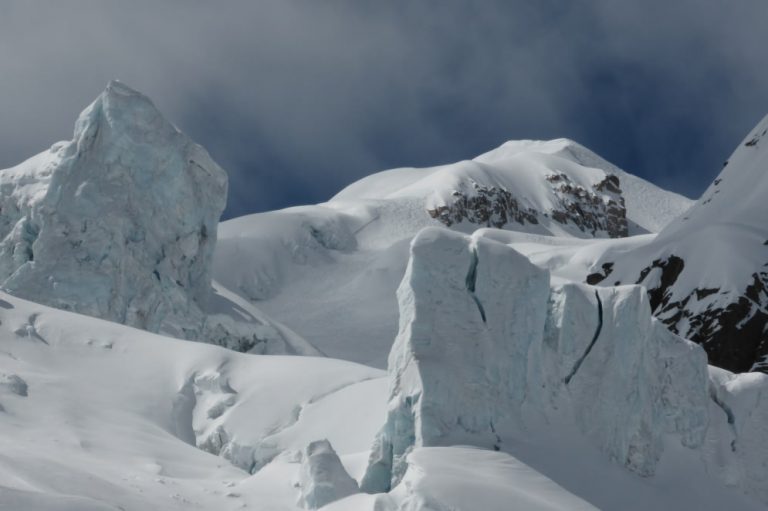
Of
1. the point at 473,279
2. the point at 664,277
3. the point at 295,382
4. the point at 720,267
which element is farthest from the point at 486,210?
the point at 473,279

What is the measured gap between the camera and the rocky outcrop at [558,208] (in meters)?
87.2

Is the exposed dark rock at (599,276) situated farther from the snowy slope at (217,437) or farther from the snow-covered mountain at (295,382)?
the snowy slope at (217,437)

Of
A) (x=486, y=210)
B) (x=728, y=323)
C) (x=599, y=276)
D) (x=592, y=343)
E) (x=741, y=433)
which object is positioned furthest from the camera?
(x=486, y=210)

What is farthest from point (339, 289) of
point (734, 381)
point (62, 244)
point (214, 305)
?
point (734, 381)

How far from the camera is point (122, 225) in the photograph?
36.6m

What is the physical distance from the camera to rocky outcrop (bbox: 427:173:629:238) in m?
87.2

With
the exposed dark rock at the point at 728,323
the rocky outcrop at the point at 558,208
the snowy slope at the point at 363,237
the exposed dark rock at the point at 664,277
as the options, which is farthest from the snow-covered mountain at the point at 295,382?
the rocky outcrop at the point at 558,208

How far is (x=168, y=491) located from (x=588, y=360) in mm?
8041

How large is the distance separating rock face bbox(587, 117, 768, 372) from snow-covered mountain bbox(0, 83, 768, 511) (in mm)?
19587

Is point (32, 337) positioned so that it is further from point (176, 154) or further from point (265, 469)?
point (176, 154)

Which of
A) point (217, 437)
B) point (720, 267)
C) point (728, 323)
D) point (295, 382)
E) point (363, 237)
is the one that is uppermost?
point (363, 237)

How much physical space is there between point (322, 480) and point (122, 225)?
2075 centimetres

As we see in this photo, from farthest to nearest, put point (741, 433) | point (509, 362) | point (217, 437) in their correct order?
point (217, 437), point (741, 433), point (509, 362)

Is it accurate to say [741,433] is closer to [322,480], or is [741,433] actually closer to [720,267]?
[322,480]
